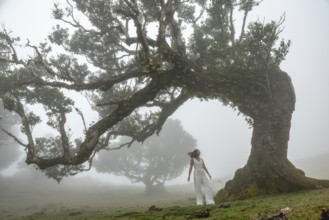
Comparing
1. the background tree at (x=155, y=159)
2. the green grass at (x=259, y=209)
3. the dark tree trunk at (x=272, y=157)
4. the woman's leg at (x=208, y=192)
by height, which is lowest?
the green grass at (x=259, y=209)

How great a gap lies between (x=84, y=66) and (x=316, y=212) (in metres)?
19.5

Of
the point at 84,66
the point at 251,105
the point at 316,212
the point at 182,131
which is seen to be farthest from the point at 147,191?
the point at 316,212

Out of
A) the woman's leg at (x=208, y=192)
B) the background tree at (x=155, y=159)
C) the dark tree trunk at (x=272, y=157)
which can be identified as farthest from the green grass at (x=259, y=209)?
the background tree at (x=155, y=159)

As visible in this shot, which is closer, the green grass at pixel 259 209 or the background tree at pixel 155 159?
the green grass at pixel 259 209

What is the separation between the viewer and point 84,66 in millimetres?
22688

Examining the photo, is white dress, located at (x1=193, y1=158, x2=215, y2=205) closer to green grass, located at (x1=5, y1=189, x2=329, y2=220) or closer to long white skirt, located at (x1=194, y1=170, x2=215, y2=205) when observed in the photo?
long white skirt, located at (x1=194, y1=170, x2=215, y2=205)

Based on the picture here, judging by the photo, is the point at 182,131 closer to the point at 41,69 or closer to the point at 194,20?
the point at 194,20

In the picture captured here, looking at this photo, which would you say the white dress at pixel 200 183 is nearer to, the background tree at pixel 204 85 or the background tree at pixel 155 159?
the background tree at pixel 204 85

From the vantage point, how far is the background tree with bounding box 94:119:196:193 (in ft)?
181

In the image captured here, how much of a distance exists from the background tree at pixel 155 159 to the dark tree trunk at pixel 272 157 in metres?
39.1

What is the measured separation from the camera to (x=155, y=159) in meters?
56.5

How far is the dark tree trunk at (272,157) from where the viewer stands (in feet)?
46.3

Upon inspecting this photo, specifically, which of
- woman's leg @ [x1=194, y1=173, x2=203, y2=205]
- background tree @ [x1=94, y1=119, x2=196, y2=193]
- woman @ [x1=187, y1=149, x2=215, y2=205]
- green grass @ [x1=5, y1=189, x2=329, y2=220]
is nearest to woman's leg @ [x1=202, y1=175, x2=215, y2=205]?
woman @ [x1=187, y1=149, x2=215, y2=205]

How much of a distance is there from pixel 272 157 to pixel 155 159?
42.8 metres
